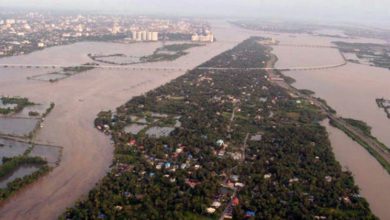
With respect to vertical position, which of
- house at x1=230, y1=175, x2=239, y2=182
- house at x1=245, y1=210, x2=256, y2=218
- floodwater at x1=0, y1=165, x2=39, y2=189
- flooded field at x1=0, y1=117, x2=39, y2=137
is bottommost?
floodwater at x1=0, y1=165, x2=39, y2=189

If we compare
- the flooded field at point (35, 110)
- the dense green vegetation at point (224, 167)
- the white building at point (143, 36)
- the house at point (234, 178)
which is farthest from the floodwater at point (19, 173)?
the white building at point (143, 36)

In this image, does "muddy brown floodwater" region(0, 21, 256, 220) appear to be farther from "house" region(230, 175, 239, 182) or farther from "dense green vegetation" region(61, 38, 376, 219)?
"house" region(230, 175, 239, 182)

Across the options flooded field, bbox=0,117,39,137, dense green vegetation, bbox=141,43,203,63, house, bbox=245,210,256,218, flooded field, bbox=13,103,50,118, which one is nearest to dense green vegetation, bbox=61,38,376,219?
house, bbox=245,210,256,218

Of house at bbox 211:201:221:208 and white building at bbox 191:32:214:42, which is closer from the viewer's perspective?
house at bbox 211:201:221:208

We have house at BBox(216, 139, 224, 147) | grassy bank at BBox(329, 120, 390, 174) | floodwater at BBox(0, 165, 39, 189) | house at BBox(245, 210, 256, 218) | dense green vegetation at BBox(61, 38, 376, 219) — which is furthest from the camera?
house at BBox(216, 139, 224, 147)

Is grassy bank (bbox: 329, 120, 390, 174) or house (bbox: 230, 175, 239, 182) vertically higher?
grassy bank (bbox: 329, 120, 390, 174)

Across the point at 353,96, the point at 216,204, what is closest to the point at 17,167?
the point at 216,204

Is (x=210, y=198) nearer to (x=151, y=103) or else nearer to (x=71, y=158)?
(x=71, y=158)
